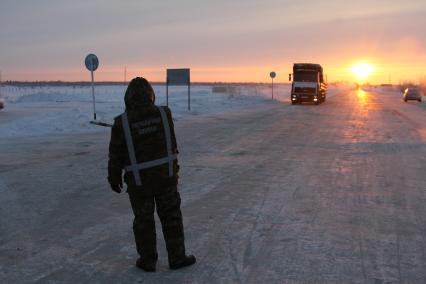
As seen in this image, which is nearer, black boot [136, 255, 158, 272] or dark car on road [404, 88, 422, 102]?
black boot [136, 255, 158, 272]

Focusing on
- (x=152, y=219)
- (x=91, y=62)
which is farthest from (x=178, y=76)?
(x=152, y=219)

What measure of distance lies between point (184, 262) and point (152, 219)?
1.64 feet

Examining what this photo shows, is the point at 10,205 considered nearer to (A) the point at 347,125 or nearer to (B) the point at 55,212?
(B) the point at 55,212

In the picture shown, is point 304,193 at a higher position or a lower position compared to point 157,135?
lower

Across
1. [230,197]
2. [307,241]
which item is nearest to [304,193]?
[230,197]

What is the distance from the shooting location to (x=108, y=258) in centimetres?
472

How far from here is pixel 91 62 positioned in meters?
20.2

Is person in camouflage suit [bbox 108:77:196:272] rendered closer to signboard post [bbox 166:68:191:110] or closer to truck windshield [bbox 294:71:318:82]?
signboard post [bbox 166:68:191:110]

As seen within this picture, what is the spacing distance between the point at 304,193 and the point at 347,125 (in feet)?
40.2

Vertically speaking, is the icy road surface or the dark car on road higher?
the icy road surface

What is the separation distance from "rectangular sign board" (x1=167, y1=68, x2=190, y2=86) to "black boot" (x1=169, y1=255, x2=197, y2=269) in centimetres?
2433

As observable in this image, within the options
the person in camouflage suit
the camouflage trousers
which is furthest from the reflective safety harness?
the camouflage trousers

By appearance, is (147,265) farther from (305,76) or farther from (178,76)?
(305,76)

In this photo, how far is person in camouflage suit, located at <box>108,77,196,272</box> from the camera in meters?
4.21
